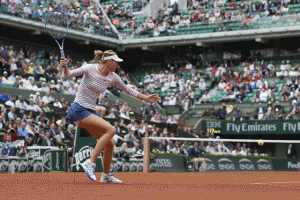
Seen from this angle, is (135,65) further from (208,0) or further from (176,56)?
(208,0)

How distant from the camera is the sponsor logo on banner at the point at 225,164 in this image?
734 inches

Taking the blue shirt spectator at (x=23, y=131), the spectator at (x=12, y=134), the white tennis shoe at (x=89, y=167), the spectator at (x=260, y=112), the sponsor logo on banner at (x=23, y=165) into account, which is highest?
the spectator at (x=260, y=112)

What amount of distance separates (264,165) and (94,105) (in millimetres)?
14305

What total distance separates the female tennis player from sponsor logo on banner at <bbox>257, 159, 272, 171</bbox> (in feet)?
44.5

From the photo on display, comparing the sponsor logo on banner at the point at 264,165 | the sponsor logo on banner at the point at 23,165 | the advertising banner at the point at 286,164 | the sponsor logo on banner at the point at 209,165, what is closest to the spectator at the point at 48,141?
the sponsor logo on banner at the point at 23,165

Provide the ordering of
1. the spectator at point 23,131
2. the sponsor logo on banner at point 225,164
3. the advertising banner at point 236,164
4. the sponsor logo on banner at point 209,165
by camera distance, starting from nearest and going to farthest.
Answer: the spectator at point 23,131, the sponsor logo on banner at point 209,165, the advertising banner at point 236,164, the sponsor logo on banner at point 225,164

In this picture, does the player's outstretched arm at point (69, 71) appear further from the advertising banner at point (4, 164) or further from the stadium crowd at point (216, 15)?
the stadium crowd at point (216, 15)

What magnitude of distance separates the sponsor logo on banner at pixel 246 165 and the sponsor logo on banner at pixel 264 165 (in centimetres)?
49

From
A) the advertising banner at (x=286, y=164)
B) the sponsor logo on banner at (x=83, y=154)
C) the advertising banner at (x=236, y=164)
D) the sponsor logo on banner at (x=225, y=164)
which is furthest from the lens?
the advertising banner at (x=286, y=164)

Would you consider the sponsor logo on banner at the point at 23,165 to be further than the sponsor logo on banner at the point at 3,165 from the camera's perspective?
Yes

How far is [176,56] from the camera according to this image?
3591cm

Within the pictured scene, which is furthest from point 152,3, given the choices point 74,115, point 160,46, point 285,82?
point 74,115

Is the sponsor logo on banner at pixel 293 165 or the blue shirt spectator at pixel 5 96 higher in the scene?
the blue shirt spectator at pixel 5 96

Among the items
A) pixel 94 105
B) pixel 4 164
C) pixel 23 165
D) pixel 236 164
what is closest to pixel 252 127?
pixel 236 164
